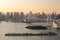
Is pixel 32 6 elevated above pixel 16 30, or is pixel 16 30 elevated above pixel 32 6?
pixel 32 6

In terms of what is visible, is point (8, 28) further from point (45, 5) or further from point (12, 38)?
point (45, 5)

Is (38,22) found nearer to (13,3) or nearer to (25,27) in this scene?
(25,27)

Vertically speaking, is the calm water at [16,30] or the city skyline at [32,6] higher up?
the city skyline at [32,6]

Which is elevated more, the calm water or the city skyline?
the city skyline

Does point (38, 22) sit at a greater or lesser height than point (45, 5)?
lesser

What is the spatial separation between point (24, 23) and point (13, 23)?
230mm

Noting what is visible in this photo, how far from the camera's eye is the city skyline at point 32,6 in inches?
175

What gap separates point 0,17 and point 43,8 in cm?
91

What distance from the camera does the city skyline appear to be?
14.6ft

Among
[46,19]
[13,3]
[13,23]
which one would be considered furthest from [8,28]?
[46,19]

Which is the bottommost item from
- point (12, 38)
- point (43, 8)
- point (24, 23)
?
point (12, 38)

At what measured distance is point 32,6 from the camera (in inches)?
177

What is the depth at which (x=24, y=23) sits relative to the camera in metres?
4.55

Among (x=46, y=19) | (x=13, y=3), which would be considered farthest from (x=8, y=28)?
(x=46, y=19)
